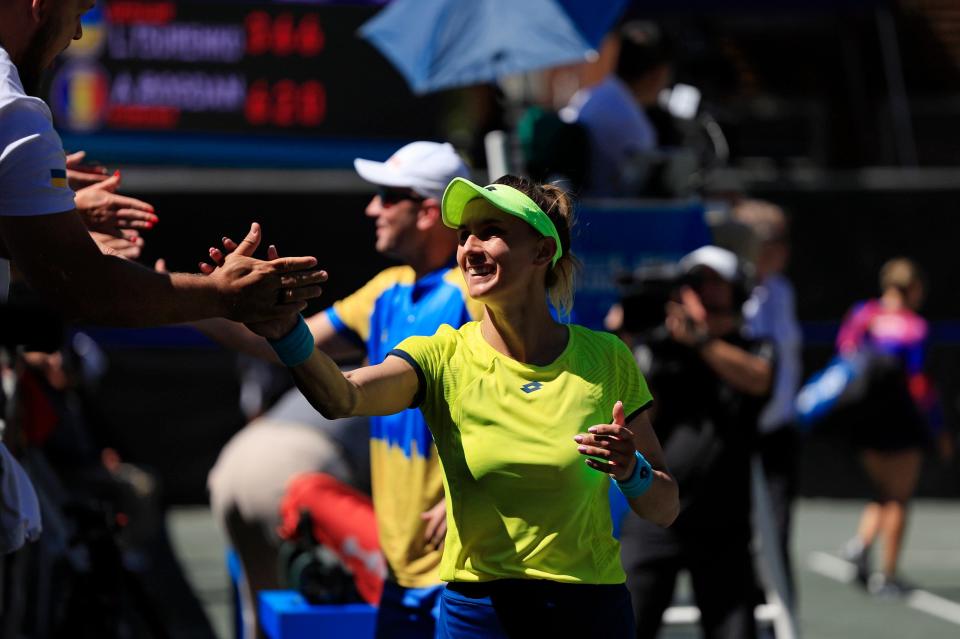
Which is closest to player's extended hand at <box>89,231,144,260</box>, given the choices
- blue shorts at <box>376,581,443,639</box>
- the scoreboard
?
blue shorts at <box>376,581,443,639</box>

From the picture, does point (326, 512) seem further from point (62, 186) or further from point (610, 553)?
point (62, 186)

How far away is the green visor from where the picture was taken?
3.61m

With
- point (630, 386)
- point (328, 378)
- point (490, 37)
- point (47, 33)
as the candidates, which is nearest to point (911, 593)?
point (490, 37)

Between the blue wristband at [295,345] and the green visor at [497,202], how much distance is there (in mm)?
501

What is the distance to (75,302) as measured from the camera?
10.9 ft

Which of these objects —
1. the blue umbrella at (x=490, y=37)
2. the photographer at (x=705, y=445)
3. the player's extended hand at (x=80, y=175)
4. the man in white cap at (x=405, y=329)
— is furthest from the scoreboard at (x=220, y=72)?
the player's extended hand at (x=80, y=175)

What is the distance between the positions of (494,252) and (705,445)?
2.55 m

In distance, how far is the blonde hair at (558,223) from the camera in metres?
3.82

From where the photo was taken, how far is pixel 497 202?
3.60 metres

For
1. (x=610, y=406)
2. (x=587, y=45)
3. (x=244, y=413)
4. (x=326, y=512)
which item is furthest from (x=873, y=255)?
(x=610, y=406)

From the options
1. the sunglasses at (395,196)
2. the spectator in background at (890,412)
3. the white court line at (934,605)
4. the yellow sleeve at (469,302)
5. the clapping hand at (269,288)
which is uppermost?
the clapping hand at (269,288)

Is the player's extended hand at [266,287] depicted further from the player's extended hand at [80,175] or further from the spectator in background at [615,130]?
→ the spectator in background at [615,130]

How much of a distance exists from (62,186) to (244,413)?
9864mm

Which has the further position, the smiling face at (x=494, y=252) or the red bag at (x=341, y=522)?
the red bag at (x=341, y=522)
